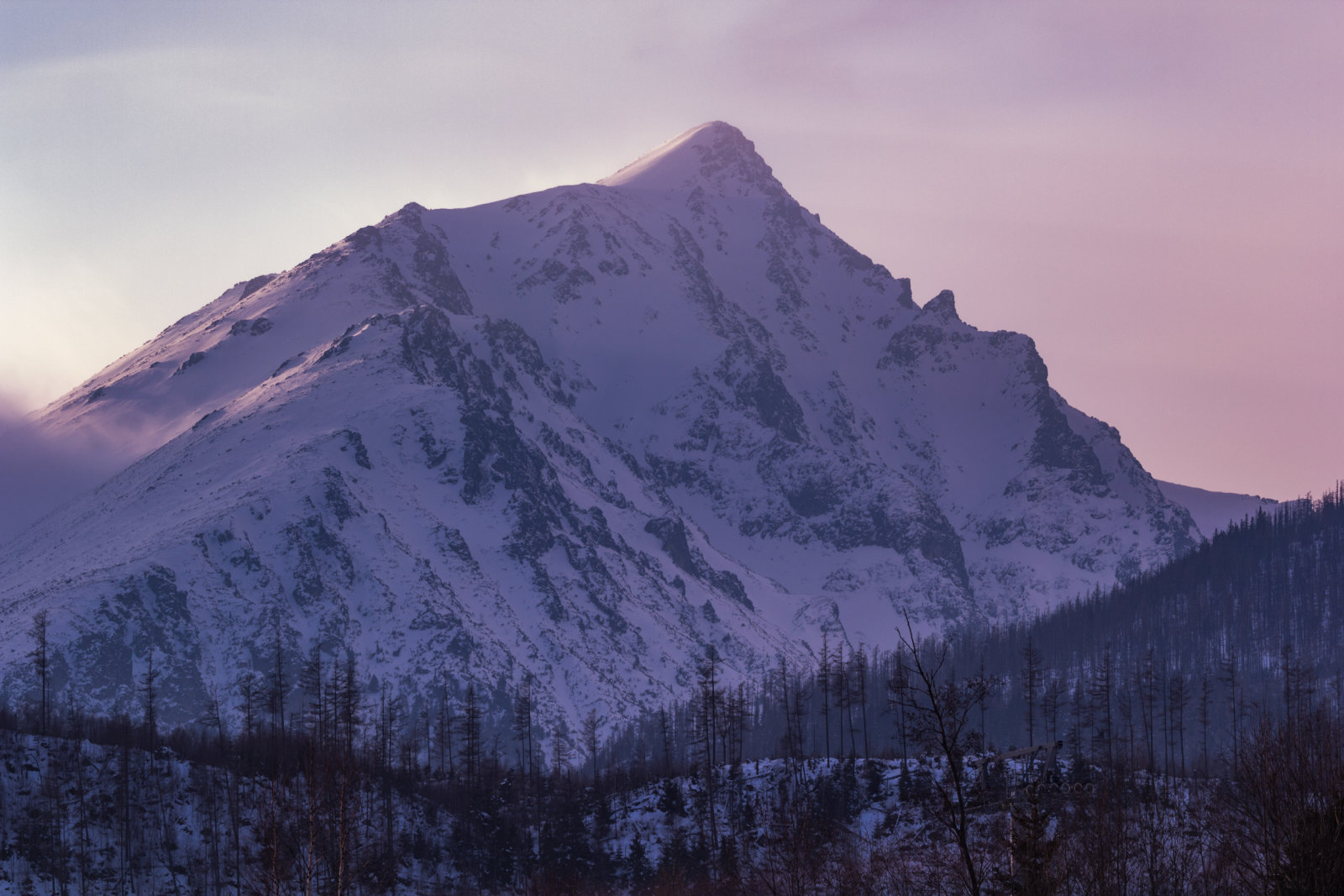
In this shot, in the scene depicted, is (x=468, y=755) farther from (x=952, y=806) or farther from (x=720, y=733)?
(x=952, y=806)

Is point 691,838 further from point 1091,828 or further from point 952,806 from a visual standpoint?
point 952,806

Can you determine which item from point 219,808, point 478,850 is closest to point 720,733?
point 478,850

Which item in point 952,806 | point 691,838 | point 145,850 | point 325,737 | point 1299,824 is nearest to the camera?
point 952,806

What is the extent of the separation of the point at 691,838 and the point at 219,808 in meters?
37.0

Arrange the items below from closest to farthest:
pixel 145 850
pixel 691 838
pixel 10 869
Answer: pixel 10 869 → pixel 145 850 → pixel 691 838

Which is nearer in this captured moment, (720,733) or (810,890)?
(810,890)

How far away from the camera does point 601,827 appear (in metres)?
121

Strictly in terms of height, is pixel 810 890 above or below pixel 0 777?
below

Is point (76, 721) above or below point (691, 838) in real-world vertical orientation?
above

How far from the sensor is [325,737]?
136 meters

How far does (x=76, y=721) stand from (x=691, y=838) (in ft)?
230

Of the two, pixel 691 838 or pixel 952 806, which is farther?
pixel 691 838

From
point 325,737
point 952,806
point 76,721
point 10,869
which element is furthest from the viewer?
point 76,721

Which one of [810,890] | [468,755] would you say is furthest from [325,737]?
[810,890]
